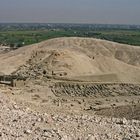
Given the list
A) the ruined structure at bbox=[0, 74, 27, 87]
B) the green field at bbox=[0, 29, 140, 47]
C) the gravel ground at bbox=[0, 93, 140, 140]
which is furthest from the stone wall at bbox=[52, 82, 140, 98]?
the green field at bbox=[0, 29, 140, 47]

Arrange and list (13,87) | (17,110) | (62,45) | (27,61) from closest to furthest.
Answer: (17,110), (13,87), (27,61), (62,45)

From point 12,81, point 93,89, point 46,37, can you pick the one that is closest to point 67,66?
point 93,89

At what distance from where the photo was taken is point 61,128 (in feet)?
31.7

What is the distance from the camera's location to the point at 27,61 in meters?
47.7

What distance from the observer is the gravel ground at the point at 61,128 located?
9.12 meters

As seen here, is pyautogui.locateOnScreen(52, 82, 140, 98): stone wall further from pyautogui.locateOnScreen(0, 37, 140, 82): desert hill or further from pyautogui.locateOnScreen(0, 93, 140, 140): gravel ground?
pyautogui.locateOnScreen(0, 93, 140, 140): gravel ground

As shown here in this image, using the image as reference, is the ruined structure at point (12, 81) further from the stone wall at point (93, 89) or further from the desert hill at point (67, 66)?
the desert hill at point (67, 66)

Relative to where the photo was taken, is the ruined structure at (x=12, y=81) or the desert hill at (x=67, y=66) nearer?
the ruined structure at (x=12, y=81)

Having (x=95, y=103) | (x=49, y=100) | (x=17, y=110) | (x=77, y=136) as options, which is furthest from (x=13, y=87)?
(x=77, y=136)

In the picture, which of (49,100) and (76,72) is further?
(76,72)

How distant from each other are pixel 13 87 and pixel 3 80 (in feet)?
15.1

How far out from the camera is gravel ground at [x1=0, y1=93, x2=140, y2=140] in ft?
29.9

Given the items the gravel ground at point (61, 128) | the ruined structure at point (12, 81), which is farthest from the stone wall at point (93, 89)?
the gravel ground at point (61, 128)

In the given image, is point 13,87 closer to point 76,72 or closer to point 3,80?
point 3,80
